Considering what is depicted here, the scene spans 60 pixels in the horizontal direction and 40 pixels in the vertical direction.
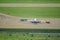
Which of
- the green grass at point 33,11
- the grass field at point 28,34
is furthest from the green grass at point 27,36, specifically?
the green grass at point 33,11

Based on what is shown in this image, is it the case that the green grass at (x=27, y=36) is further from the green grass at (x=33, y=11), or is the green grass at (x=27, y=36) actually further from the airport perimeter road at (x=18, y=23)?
the green grass at (x=33, y=11)

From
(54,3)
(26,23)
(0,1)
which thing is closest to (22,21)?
(26,23)

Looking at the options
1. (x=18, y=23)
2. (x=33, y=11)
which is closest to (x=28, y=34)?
(x=18, y=23)

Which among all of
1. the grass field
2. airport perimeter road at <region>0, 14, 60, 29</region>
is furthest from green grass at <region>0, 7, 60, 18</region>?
the grass field

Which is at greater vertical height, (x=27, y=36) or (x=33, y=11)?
(x=33, y=11)

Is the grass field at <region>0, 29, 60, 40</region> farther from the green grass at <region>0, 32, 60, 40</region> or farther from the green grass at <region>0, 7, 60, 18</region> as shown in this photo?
the green grass at <region>0, 7, 60, 18</region>

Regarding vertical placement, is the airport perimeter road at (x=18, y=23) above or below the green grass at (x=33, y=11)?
below

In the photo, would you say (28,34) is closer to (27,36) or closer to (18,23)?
(27,36)

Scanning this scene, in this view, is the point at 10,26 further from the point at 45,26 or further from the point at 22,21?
the point at 45,26
